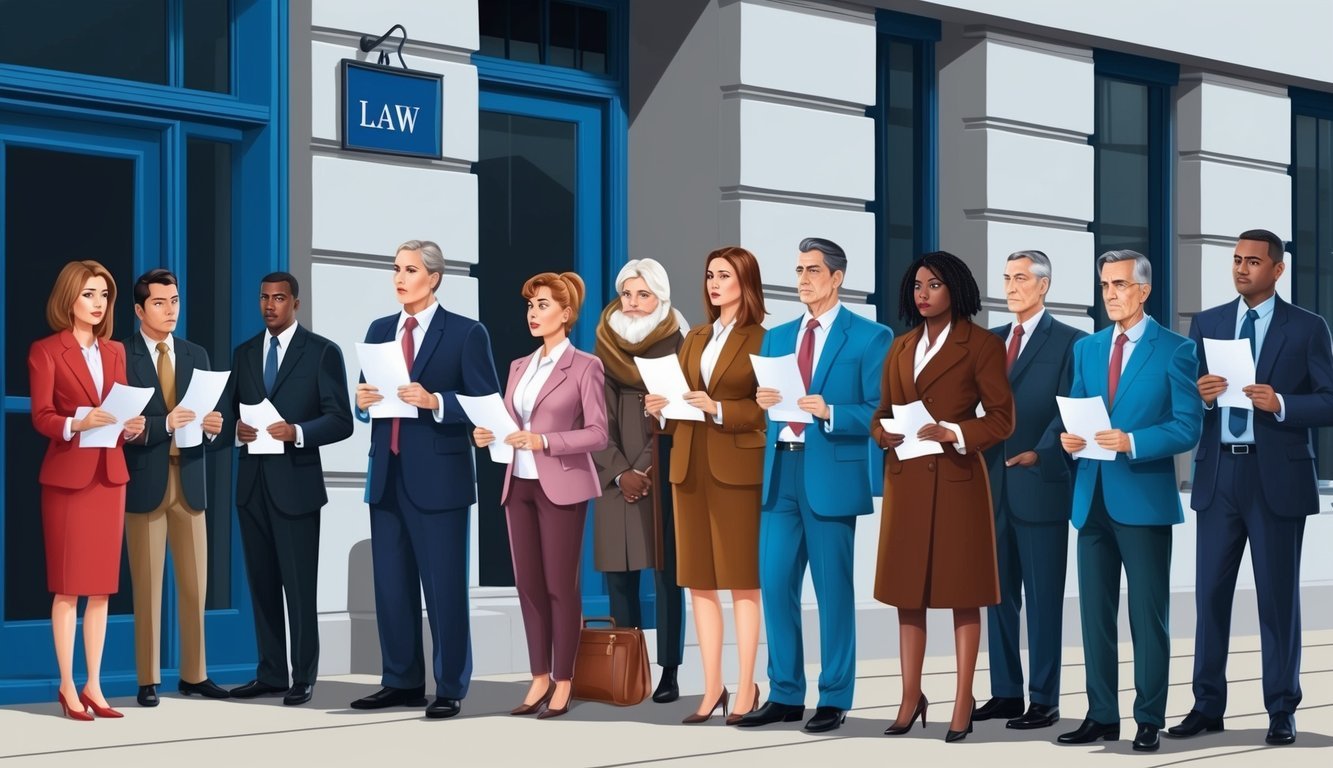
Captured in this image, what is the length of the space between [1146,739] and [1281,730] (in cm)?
67

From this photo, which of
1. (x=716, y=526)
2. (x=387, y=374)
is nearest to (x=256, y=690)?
(x=387, y=374)

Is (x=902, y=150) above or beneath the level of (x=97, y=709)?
above

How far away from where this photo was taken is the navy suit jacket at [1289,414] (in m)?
8.08

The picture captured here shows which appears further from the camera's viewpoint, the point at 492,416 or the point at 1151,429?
the point at 492,416

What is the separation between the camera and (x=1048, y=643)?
28.4 feet

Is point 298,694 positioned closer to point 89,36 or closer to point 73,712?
point 73,712

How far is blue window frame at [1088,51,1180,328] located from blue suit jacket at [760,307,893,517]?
18.4 feet

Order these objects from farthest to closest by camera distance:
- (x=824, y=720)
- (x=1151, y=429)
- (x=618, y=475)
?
(x=618, y=475), (x=824, y=720), (x=1151, y=429)

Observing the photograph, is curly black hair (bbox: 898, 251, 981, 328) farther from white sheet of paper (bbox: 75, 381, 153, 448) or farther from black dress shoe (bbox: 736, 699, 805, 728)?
white sheet of paper (bbox: 75, 381, 153, 448)

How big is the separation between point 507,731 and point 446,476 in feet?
3.91

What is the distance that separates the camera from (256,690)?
31.0 feet

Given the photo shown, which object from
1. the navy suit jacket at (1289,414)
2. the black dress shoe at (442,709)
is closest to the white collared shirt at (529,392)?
the black dress shoe at (442,709)

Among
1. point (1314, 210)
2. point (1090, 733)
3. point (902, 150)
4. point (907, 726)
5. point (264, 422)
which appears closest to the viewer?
point (1090, 733)

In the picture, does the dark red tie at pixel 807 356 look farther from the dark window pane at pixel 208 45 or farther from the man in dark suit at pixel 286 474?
the dark window pane at pixel 208 45
